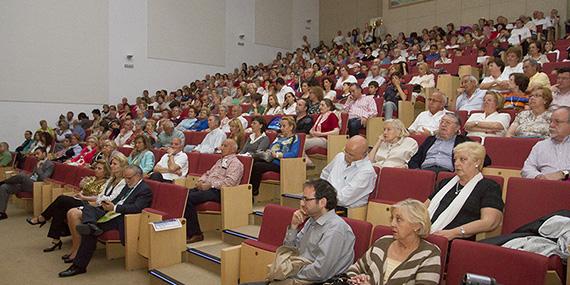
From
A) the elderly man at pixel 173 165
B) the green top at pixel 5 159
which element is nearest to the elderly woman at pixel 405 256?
the elderly man at pixel 173 165

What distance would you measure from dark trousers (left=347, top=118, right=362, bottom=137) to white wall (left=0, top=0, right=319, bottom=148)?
21.7ft

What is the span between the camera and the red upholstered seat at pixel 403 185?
2.73 m

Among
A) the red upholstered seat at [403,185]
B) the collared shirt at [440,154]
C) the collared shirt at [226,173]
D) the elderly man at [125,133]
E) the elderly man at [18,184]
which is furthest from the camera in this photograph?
the elderly man at [125,133]

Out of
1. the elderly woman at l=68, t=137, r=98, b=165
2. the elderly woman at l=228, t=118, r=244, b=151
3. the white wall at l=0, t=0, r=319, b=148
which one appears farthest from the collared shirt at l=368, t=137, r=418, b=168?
the white wall at l=0, t=0, r=319, b=148

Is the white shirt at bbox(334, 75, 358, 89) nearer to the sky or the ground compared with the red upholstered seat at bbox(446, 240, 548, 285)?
nearer to the sky

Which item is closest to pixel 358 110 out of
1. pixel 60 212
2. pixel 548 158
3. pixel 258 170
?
pixel 258 170

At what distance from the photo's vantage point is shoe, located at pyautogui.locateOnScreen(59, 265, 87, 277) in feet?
10.6

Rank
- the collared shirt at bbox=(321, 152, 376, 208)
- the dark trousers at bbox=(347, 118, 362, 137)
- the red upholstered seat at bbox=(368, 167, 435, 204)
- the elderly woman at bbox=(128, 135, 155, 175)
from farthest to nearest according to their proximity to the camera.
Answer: the dark trousers at bbox=(347, 118, 362, 137) < the elderly woman at bbox=(128, 135, 155, 175) < the collared shirt at bbox=(321, 152, 376, 208) < the red upholstered seat at bbox=(368, 167, 435, 204)

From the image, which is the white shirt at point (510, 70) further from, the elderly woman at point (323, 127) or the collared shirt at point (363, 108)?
the elderly woman at point (323, 127)

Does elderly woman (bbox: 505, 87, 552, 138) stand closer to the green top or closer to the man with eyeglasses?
the man with eyeglasses

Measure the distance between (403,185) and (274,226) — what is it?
90 cm

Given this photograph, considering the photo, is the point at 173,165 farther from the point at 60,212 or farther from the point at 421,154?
the point at 421,154

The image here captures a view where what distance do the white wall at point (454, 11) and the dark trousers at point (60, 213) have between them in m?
9.24

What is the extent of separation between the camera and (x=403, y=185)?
2857 millimetres
